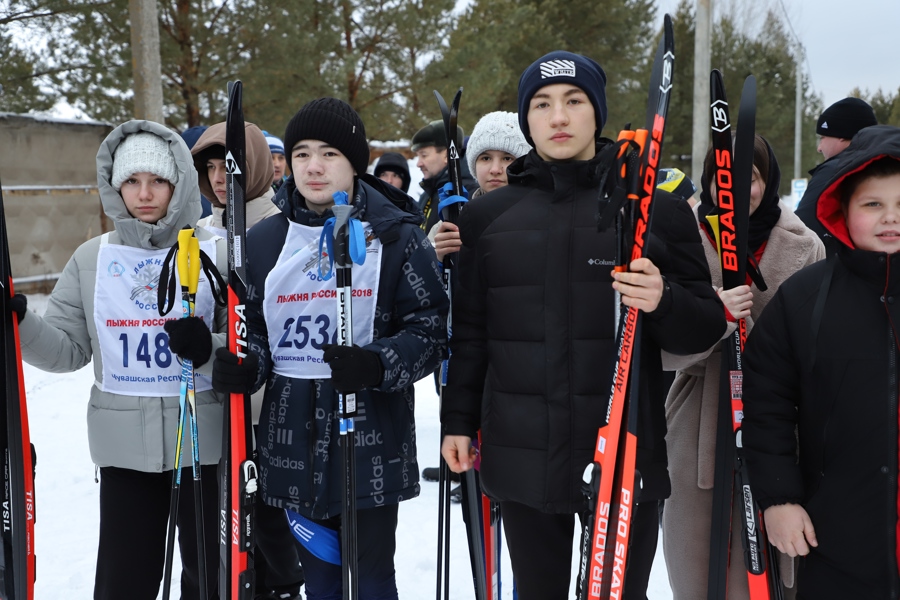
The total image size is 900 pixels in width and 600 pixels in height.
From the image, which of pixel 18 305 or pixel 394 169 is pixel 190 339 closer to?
pixel 18 305

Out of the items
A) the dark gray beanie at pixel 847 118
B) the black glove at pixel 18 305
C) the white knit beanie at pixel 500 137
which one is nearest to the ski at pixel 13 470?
the black glove at pixel 18 305

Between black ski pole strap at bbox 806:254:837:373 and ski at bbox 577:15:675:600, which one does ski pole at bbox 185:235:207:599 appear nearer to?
ski at bbox 577:15:675:600

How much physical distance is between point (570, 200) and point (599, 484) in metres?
0.77

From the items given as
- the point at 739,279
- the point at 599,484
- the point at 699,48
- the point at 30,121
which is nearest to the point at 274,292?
the point at 599,484

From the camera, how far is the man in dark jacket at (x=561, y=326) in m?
2.01

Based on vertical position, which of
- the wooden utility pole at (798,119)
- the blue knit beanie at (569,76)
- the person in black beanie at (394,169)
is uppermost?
the wooden utility pole at (798,119)

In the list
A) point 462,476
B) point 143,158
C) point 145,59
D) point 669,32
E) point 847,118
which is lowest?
point 462,476

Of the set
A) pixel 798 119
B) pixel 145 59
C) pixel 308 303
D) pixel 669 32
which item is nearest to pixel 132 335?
pixel 308 303

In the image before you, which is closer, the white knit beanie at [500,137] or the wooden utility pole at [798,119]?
the white knit beanie at [500,137]

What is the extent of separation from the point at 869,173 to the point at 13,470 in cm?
259

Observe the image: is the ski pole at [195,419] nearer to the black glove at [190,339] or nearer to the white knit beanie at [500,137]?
the black glove at [190,339]

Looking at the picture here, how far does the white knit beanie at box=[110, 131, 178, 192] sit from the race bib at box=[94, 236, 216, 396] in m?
0.30

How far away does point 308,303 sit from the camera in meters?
2.33

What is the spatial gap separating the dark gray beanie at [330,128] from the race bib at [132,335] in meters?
0.68
